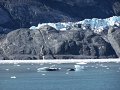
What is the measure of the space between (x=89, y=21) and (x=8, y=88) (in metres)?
71.1

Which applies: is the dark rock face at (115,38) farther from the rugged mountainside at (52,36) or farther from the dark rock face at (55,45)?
the dark rock face at (55,45)

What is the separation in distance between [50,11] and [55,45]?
31.4 meters

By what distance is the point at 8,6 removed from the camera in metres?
166

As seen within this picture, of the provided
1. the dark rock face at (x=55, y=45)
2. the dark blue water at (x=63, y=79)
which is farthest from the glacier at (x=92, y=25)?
the dark blue water at (x=63, y=79)

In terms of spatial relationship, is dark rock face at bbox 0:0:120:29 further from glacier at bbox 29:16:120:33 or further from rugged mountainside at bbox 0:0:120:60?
glacier at bbox 29:16:120:33

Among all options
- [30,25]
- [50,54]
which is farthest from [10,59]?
[30,25]

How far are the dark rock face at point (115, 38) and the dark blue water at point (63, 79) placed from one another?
27.3 metres

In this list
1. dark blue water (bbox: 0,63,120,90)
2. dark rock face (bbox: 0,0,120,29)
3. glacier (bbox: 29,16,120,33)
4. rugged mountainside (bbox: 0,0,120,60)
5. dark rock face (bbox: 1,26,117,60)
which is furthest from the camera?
dark rock face (bbox: 0,0,120,29)

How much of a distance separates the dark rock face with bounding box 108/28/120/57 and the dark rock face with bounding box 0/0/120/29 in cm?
2107

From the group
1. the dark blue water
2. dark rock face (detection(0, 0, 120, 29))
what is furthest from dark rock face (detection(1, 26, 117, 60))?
the dark blue water

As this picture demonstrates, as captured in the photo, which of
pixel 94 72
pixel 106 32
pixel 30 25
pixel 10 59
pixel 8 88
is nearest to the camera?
pixel 8 88

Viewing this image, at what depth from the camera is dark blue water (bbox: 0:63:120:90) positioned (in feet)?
265

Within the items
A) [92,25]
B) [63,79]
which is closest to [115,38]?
A: [92,25]

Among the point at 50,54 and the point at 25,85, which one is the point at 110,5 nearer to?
the point at 50,54
